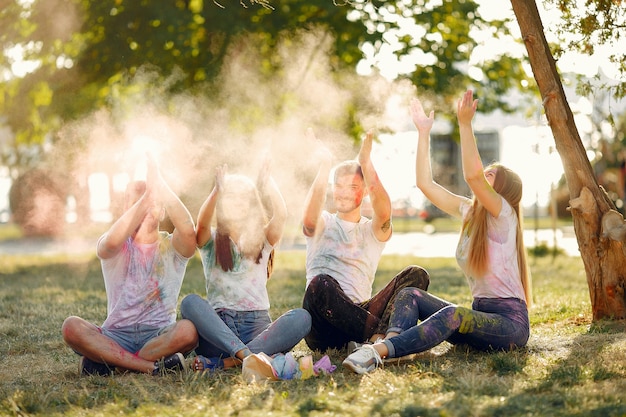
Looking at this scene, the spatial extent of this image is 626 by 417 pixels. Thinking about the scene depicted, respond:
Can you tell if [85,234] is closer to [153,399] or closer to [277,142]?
[277,142]

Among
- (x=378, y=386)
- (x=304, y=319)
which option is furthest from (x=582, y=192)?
(x=378, y=386)

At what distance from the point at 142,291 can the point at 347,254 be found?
1.15m

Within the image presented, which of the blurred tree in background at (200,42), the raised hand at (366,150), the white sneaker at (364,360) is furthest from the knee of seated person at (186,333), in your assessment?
the blurred tree in background at (200,42)

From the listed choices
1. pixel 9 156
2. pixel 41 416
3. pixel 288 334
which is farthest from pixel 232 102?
pixel 9 156

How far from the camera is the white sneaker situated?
408 centimetres

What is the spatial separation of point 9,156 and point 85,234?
10.8m

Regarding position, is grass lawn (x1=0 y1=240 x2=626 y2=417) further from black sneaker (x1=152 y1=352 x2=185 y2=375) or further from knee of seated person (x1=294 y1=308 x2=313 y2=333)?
knee of seated person (x1=294 y1=308 x2=313 y2=333)

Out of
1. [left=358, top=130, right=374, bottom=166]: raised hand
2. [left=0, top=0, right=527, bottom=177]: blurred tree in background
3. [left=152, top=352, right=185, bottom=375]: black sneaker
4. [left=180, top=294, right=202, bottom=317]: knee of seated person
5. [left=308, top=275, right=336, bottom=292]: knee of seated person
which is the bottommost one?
[left=152, top=352, right=185, bottom=375]: black sneaker

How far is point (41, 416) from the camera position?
350 centimetres

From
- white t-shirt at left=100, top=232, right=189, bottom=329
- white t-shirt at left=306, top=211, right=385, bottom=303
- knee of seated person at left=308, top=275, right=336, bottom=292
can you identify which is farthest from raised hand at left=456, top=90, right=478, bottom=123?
white t-shirt at left=100, top=232, right=189, bottom=329

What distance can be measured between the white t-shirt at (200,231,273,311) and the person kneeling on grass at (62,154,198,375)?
18 centimetres

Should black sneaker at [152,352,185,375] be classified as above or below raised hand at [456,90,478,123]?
below

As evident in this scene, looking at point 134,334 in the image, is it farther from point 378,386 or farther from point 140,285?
point 378,386

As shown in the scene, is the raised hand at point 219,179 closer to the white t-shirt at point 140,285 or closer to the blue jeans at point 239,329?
the white t-shirt at point 140,285
